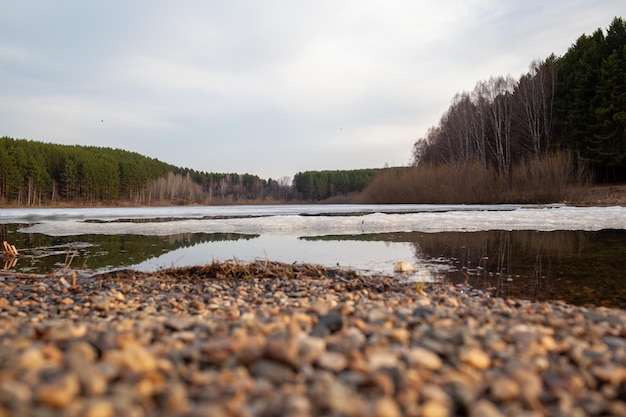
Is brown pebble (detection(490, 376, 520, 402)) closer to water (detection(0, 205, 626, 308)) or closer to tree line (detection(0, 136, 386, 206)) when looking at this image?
water (detection(0, 205, 626, 308))

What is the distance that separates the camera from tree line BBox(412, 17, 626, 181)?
1259 inches

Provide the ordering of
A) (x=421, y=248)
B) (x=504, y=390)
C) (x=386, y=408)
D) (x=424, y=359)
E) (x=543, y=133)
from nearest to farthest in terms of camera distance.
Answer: (x=386, y=408), (x=504, y=390), (x=424, y=359), (x=421, y=248), (x=543, y=133)

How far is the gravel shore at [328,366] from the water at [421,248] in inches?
111

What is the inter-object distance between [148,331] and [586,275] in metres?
6.78

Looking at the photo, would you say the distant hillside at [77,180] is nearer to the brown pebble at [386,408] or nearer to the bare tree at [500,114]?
the bare tree at [500,114]

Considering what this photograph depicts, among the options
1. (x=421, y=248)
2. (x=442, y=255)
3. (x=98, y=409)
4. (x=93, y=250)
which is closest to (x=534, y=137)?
(x=421, y=248)

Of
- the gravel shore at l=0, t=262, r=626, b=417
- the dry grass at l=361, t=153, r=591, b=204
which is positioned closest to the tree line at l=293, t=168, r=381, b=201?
the dry grass at l=361, t=153, r=591, b=204

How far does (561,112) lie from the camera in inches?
1387

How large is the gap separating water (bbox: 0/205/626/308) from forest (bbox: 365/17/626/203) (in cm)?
1435

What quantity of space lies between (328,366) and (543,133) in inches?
1604

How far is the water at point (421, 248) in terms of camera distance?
6.51 m

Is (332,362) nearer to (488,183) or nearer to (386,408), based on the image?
(386,408)

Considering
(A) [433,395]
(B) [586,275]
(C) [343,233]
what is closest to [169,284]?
(A) [433,395]

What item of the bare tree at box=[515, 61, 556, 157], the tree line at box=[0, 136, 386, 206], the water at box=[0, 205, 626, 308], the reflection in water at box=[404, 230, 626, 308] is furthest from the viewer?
the tree line at box=[0, 136, 386, 206]
